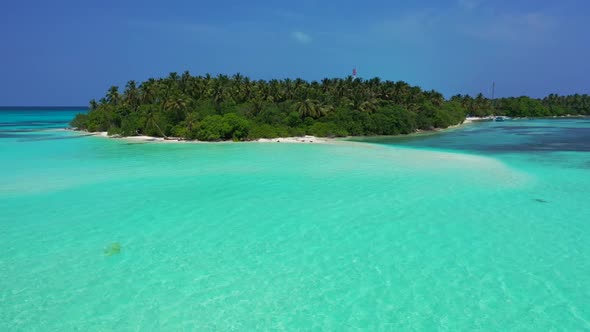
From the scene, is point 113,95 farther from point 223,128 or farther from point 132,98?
point 223,128

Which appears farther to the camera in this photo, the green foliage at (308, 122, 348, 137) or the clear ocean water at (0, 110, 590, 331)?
the green foliage at (308, 122, 348, 137)

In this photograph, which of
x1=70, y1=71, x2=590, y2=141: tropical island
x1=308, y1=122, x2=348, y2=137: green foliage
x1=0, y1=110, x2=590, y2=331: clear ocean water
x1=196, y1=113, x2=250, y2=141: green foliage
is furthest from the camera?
x1=308, y1=122, x2=348, y2=137: green foliage

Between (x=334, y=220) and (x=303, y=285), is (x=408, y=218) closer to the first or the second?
(x=334, y=220)

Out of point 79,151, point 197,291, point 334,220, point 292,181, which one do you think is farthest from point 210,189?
point 79,151

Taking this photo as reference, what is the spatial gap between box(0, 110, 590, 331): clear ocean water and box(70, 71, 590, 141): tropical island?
35304 mm

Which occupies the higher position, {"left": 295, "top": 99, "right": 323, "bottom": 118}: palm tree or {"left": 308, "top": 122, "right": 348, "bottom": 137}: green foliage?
{"left": 295, "top": 99, "right": 323, "bottom": 118}: palm tree

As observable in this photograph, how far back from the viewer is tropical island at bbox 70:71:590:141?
219 feet

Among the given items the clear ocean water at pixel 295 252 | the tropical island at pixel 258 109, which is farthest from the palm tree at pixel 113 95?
the clear ocean water at pixel 295 252

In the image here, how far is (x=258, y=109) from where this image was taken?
7356 centimetres

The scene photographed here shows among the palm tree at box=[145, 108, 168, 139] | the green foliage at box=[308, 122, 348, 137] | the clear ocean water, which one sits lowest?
the clear ocean water

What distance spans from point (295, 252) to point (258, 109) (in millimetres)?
59477

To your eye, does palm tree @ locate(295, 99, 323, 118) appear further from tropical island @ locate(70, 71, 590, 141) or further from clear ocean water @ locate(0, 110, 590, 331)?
clear ocean water @ locate(0, 110, 590, 331)

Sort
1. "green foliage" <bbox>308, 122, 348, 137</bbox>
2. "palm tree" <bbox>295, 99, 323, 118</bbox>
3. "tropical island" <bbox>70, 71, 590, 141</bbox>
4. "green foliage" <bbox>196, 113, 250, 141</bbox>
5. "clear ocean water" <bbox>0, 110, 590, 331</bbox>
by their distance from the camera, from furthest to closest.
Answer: "palm tree" <bbox>295, 99, 323, 118</bbox> → "green foliage" <bbox>308, 122, 348, 137</bbox> → "tropical island" <bbox>70, 71, 590, 141</bbox> → "green foliage" <bbox>196, 113, 250, 141</bbox> → "clear ocean water" <bbox>0, 110, 590, 331</bbox>

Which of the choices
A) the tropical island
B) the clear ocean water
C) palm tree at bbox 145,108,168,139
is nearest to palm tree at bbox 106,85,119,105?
the tropical island
